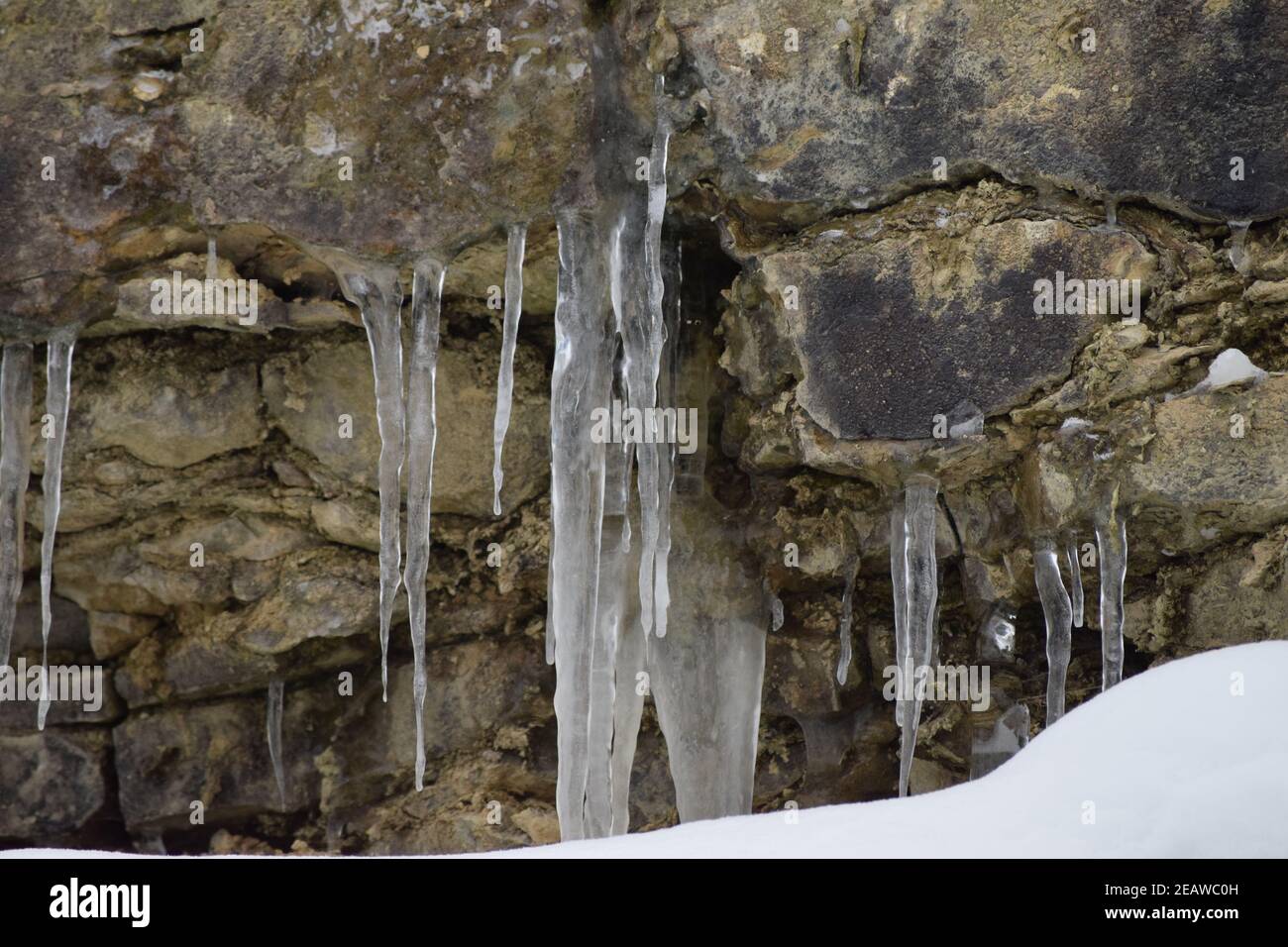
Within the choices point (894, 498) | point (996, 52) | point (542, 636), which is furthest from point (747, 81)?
point (542, 636)

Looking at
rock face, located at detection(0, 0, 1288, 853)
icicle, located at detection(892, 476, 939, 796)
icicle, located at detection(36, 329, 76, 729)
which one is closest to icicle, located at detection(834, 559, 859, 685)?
rock face, located at detection(0, 0, 1288, 853)

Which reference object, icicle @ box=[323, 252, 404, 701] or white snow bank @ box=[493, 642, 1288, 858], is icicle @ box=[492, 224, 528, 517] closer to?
icicle @ box=[323, 252, 404, 701]

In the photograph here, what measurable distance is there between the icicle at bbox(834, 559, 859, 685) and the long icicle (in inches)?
15.0

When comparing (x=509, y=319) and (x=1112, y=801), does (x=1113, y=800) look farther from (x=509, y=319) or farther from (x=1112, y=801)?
(x=509, y=319)

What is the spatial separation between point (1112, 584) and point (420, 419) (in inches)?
71.9

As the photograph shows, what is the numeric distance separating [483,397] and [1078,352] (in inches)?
69.9

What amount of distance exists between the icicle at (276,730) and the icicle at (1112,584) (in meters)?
2.59

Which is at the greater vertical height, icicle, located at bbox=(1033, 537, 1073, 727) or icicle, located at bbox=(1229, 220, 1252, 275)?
icicle, located at bbox=(1229, 220, 1252, 275)

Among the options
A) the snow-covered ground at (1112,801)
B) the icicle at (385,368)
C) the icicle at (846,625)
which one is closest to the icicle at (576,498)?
the icicle at (385,368)

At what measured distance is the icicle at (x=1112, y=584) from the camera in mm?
3217

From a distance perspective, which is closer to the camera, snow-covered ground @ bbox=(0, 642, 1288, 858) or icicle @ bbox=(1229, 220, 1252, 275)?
snow-covered ground @ bbox=(0, 642, 1288, 858)

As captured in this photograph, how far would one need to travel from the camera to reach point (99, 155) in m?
3.49

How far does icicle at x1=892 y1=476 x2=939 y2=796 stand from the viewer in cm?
342

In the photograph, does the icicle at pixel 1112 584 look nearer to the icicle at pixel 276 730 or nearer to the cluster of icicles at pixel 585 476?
the cluster of icicles at pixel 585 476
